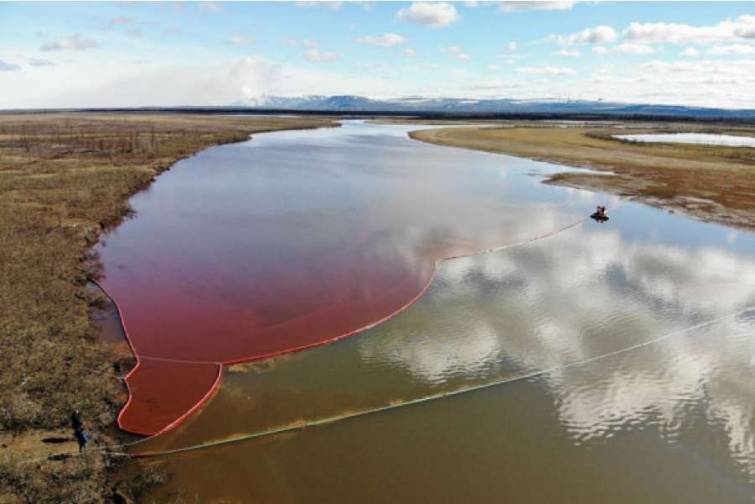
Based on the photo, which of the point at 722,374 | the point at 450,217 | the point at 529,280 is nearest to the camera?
the point at 722,374

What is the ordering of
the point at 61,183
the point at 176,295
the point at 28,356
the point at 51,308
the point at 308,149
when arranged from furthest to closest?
the point at 308,149
the point at 61,183
the point at 176,295
the point at 51,308
the point at 28,356

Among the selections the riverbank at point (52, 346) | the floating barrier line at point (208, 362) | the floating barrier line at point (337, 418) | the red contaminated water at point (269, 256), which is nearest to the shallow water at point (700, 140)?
the red contaminated water at point (269, 256)

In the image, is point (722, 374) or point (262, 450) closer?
point (262, 450)

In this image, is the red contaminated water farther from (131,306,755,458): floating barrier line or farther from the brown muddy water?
(131,306,755,458): floating barrier line

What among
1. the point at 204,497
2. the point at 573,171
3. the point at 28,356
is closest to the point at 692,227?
the point at 573,171

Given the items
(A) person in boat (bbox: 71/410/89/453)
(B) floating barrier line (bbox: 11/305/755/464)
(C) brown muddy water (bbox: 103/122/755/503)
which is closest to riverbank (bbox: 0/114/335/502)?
(A) person in boat (bbox: 71/410/89/453)

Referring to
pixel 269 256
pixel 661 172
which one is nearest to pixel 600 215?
pixel 269 256

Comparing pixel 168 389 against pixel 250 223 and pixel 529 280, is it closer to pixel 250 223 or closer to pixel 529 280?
pixel 529 280
